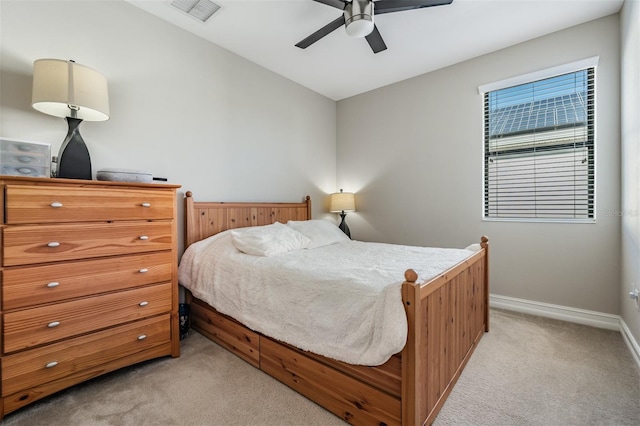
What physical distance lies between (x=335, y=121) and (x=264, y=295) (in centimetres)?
318

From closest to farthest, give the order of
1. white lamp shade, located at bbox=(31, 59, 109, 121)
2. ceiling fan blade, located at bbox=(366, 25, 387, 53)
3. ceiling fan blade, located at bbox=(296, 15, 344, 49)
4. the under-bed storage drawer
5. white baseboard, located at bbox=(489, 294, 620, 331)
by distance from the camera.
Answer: the under-bed storage drawer
white lamp shade, located at bbox=(31, 59, 109, 121)
ceiling fan blade, located at bbox=(296, 15, 344, 49)
ceiling fan blade, located at bbox=(366, 25, 387, 53)
white baseboard, located at bbox=(489, 294, 620, 331)

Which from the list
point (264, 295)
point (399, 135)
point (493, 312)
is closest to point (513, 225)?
point (493, 312)

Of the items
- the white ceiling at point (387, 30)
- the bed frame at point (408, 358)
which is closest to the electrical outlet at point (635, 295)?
the bed frame at point (408, 358)

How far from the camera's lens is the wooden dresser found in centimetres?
135

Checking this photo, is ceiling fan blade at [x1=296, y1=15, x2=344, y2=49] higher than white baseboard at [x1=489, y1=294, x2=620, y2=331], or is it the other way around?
ceiling fan blade at [x1=296, y1=15, x2=344, y2=49]

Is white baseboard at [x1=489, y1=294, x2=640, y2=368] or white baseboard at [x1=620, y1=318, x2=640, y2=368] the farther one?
white baseboard at [x1=489, y1=294, x2=640, y2=368]

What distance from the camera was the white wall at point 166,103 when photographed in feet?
5.85

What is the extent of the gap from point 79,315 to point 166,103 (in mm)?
1741

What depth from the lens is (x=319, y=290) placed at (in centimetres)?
146

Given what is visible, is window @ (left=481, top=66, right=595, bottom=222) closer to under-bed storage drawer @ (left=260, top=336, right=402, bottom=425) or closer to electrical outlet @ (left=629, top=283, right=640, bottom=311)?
electrical outlet @ (left=629, top=283, right=640, bottom=311)

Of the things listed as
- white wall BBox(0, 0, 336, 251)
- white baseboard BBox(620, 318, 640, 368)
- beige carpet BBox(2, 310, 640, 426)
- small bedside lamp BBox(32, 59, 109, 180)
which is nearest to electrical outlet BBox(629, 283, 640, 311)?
white baseboard BBox(620, 318, 640, 368)

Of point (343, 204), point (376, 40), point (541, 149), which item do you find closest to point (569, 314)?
point (541, 149)

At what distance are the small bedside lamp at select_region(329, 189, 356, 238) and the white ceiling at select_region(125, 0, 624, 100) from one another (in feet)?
5.00

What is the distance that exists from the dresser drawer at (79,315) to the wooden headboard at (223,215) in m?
0.71
